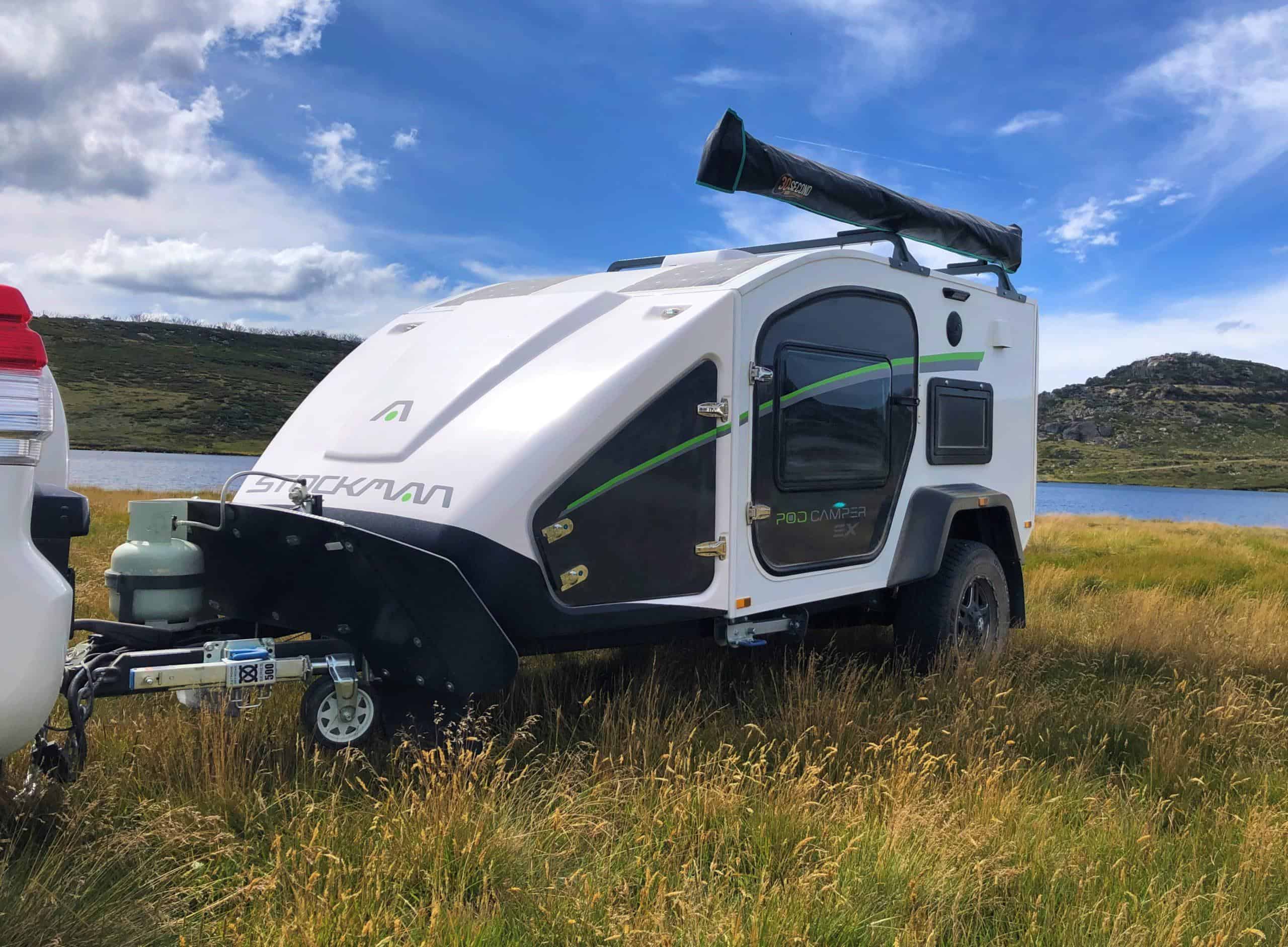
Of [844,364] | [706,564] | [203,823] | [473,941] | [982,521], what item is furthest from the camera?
[982,521]

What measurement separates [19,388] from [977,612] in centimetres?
544

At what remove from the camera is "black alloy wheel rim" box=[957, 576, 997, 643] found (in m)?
6.18

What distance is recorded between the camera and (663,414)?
4.26m

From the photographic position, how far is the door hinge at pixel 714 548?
14.6ft

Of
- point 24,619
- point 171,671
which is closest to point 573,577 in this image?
point 171,671

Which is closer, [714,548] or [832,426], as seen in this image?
[714,548]

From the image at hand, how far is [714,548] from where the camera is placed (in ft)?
14.7

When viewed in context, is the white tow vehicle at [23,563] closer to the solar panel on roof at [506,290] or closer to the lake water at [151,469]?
the solar panel on roof at [506,290]

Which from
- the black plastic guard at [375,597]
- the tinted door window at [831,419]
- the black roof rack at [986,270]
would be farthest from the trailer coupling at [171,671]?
the black roof rack at [986,270]

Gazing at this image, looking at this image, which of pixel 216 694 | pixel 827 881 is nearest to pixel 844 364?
pixel 827 881

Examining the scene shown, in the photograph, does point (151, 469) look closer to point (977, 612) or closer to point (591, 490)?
point (977, 612)

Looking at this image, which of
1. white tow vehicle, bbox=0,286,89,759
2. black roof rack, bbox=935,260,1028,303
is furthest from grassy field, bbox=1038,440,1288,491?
white tow vehicle, bbox=0,286,89,759

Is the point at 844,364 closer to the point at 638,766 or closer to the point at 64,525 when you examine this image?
the point at 638,766

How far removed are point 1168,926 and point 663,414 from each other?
8.28 ft
